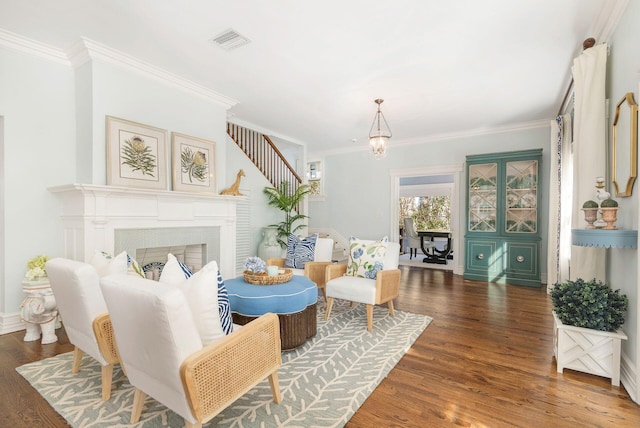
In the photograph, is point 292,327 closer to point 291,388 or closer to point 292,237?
point 291,388

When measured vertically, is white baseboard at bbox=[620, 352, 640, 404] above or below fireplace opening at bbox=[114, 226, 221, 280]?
below

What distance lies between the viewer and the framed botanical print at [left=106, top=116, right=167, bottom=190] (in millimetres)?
3270

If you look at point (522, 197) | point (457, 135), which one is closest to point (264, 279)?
point (522, 197)

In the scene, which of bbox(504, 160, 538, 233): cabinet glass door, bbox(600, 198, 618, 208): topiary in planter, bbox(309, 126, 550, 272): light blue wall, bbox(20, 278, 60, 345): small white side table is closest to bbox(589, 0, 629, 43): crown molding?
bbox(600, 198, 618, 208): topiary in planter

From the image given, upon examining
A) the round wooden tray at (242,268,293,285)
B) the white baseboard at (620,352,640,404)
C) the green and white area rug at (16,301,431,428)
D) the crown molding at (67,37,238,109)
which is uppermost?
the crown molding at (67,37,238,109)

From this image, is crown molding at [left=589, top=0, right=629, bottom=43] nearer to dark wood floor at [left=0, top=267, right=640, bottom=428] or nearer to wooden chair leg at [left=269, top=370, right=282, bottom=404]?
dark wood floor at [left=0, top=267, right=640, bottom=428]

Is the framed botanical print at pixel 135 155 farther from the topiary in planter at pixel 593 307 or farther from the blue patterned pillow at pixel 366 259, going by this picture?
the topiary in planter at pixel 593 307

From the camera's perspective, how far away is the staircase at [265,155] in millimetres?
5949

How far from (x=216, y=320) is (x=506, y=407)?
1836mm

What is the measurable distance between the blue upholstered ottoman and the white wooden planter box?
199cm

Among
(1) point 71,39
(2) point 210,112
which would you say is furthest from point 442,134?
(1) point 71,39

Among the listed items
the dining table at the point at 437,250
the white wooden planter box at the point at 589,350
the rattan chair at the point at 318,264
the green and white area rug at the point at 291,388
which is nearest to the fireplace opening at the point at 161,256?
the rattan chair at the point at 318,264

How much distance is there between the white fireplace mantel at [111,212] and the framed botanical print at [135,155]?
0.16m

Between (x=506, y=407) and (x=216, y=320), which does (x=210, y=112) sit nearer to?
(x=216, y=320)
